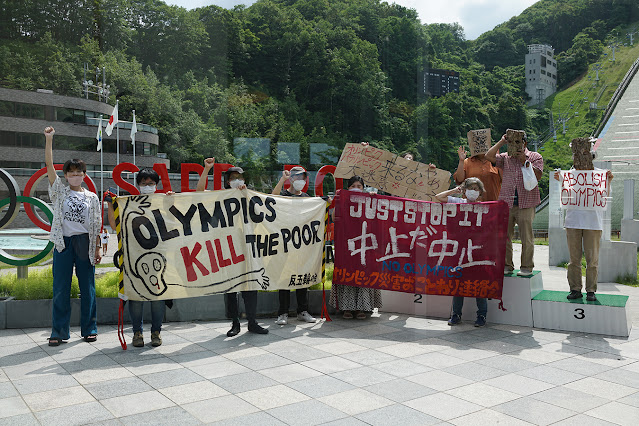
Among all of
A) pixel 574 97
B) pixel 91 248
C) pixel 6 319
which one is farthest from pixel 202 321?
pixel 574 97

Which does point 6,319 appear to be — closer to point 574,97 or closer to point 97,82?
point 97,82

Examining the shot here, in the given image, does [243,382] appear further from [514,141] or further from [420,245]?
[514,141]

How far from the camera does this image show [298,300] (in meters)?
6.78

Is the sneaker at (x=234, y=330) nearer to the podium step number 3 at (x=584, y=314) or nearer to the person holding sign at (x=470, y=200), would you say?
the person holding sign at (x=470, y=200)

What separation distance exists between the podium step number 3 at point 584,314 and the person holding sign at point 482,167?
137cm

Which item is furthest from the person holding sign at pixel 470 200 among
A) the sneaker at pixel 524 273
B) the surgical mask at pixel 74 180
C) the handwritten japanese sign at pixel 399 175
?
the surgical mask at pixel 74 180

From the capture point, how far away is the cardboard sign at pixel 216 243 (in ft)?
18.6

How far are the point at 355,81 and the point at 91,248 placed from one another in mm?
51607

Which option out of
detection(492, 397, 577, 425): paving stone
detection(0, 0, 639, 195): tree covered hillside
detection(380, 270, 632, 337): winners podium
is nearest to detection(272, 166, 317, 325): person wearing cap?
detection(380, 270, 632, 337): winners podium

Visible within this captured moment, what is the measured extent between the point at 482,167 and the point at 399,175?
141cm

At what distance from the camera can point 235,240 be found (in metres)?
6.16

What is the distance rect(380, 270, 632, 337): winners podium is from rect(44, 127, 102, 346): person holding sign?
11.9 feet

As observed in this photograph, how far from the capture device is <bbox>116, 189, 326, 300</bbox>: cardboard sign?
18.6 ft

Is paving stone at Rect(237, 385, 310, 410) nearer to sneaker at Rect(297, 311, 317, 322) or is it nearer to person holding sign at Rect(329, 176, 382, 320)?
sneaker at Rect(297, 311, 317, 322)
